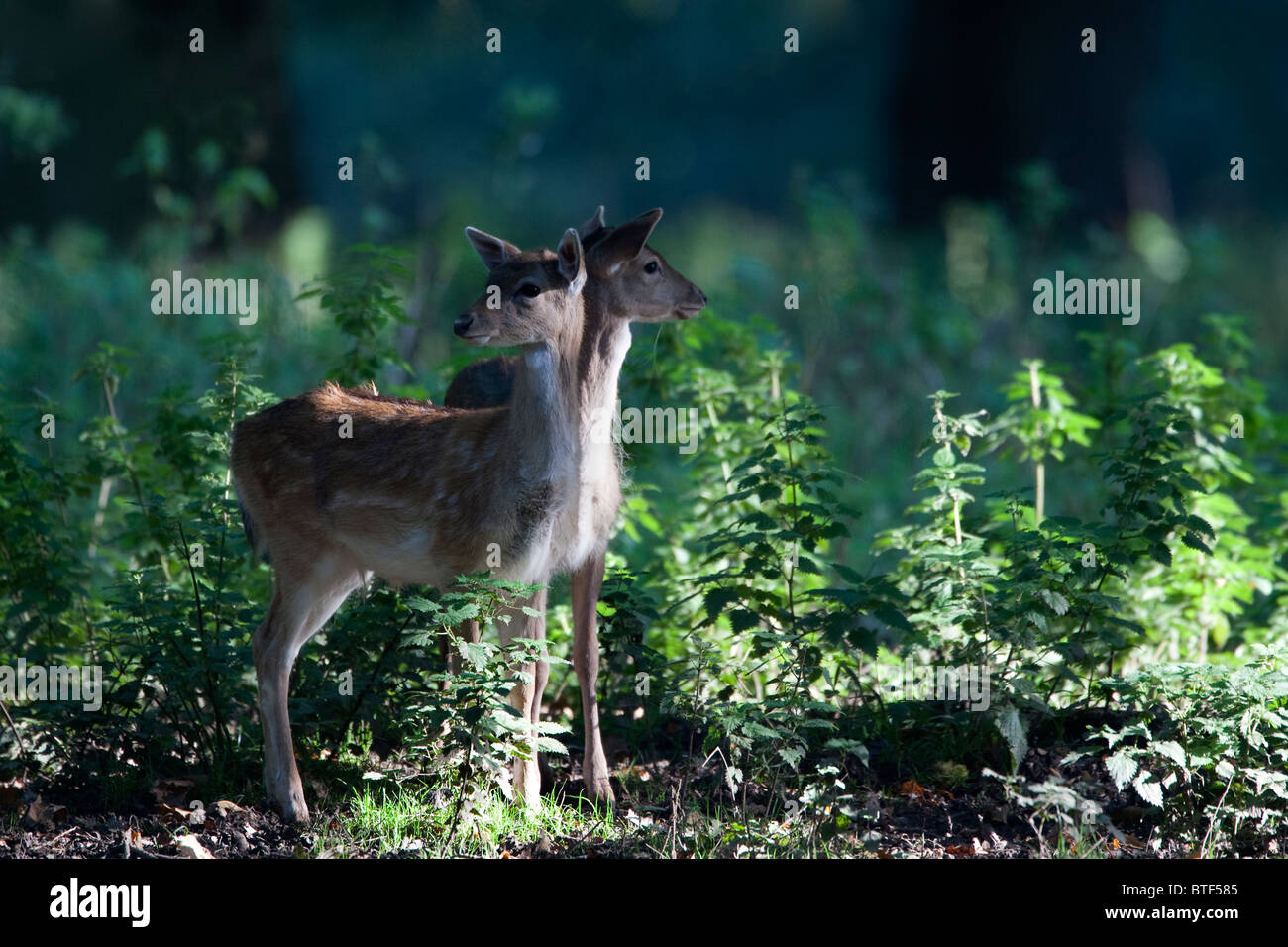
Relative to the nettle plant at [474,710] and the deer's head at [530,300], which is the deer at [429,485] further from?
the nettle plant at [474,710]

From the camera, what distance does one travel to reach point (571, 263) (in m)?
6.04

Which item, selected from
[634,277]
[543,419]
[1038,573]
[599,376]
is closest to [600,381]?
[599,376]

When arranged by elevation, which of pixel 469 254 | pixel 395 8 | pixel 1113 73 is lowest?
pixel 469 254

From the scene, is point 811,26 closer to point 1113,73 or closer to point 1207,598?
point 1113,73

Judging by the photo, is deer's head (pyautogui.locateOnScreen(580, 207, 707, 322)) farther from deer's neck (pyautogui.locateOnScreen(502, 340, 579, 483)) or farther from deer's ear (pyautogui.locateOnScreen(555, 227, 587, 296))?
deer's neck (pyautogui.locateOnScreen(502, 340, 579, 483))

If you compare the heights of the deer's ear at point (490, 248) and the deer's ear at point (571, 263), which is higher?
the deer's ear at point (490, 248)

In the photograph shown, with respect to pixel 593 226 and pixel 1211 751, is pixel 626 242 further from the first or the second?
pixel 1211 751

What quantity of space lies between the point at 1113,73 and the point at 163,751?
13.4m

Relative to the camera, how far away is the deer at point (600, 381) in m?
6.14

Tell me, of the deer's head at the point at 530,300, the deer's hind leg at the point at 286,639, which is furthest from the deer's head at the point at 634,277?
the deer's hind leg at the point at 286,639

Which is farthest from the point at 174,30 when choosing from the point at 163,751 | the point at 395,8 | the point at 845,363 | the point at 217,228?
the point at 163,751

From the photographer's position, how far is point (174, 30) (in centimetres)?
1593

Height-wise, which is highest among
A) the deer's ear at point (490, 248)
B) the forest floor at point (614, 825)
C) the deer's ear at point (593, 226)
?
the deer's ear at point (593, 226)
